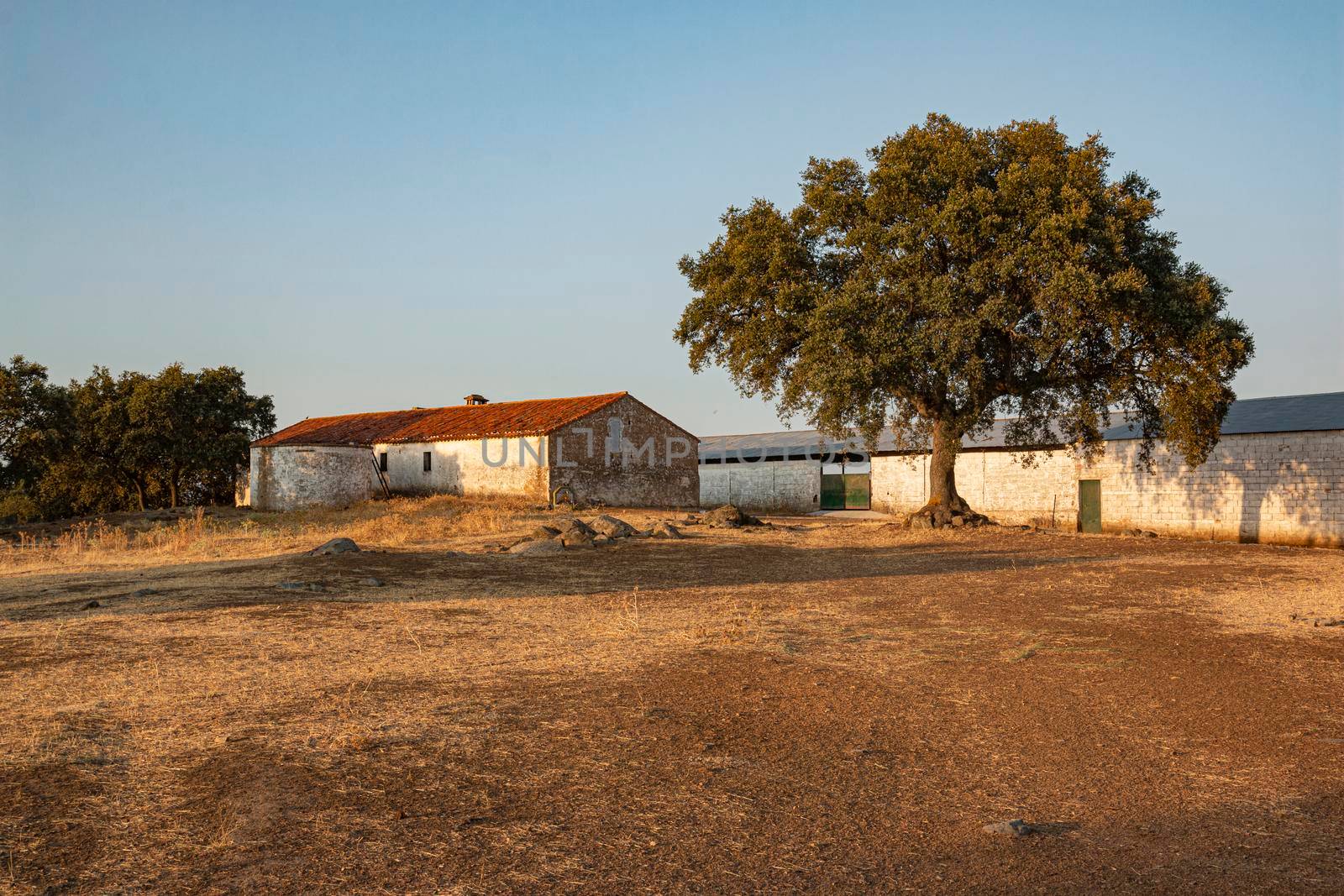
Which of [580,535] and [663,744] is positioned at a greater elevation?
[580,535]

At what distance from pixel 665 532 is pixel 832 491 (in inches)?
885

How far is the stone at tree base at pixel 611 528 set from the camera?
2282cm

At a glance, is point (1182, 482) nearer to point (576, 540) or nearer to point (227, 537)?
point (576, 540)

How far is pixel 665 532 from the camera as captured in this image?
79.6 ft

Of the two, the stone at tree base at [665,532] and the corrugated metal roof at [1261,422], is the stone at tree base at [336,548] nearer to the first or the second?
the stone at tree base at [665,532]

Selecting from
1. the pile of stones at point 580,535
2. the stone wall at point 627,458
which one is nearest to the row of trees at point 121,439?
the stone wall at point 627,458

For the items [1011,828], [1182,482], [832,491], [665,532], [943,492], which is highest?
[1182,482]

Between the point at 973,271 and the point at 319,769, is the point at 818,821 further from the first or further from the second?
the point at 973,271

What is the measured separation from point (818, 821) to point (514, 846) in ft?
5.14

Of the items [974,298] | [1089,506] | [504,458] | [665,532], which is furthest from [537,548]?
[504,458]

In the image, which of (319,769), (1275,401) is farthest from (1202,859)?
(1275,401)

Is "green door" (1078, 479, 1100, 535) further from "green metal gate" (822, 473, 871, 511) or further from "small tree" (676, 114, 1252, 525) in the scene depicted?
"green metal gate" (822, 473, 871, 511)

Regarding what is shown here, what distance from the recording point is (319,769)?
559 centimetres

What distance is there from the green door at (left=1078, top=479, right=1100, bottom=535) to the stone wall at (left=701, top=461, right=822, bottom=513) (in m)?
15.5
